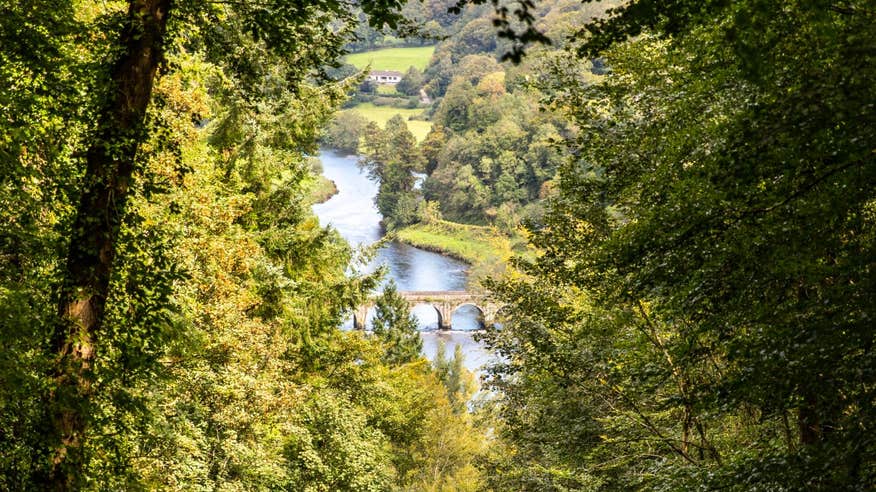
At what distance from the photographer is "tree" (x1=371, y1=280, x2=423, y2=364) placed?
39125mm

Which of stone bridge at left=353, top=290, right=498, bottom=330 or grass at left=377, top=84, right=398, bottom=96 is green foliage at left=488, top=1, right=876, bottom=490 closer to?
stone bridge at left=353, top=290, right=498, bottom=330

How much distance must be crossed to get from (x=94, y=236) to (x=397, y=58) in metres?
134

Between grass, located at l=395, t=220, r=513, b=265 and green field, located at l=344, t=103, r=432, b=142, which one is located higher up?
green field, located at l=344, t=103, r=432, b=142

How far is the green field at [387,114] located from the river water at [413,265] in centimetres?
1768

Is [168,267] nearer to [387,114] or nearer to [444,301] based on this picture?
[444,301]

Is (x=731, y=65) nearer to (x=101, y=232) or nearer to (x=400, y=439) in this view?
(x=101, y=232)

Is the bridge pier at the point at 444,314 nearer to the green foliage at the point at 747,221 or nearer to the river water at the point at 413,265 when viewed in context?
the river water at the point at 413,265

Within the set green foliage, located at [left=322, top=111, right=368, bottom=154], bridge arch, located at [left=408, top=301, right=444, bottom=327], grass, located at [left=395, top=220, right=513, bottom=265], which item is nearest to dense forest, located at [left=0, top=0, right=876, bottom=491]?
bridge arch, located at [left=408, top=301, right=444, bottom=327]

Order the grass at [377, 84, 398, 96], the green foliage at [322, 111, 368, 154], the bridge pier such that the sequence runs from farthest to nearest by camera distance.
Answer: the grass at [377, 84, 398, 96], the green foliage at [322, 111, 368, 154], the bridge pier

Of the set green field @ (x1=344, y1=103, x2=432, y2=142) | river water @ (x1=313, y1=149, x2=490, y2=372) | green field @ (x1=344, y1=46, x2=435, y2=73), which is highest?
green field @ (x1=344, y1=46, x2=435, y2=73)

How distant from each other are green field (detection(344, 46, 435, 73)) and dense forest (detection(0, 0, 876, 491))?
115 m

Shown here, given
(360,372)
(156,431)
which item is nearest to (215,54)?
(156,431)

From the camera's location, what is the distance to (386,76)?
12512cm

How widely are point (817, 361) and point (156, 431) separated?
6.48 meters
